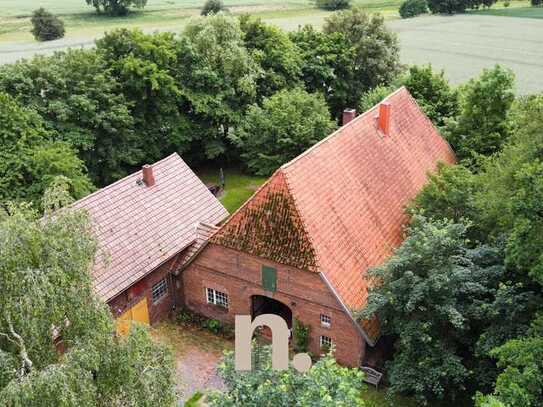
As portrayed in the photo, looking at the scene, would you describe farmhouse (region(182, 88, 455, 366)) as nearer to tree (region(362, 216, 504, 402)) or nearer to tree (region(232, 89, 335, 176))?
tree (region(362, 216, 504, 402))

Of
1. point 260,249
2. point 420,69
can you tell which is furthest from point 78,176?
point 420,69

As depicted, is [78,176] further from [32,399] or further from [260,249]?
[32,399]

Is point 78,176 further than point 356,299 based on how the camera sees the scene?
Yes

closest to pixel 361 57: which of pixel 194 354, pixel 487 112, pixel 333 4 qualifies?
pixel 487 112

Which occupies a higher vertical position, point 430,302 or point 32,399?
point 32,399

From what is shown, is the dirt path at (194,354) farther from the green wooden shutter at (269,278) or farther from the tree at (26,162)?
the tree at (26,162)

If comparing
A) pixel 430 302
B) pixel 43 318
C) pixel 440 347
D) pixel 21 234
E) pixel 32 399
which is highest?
pixel 21 234
